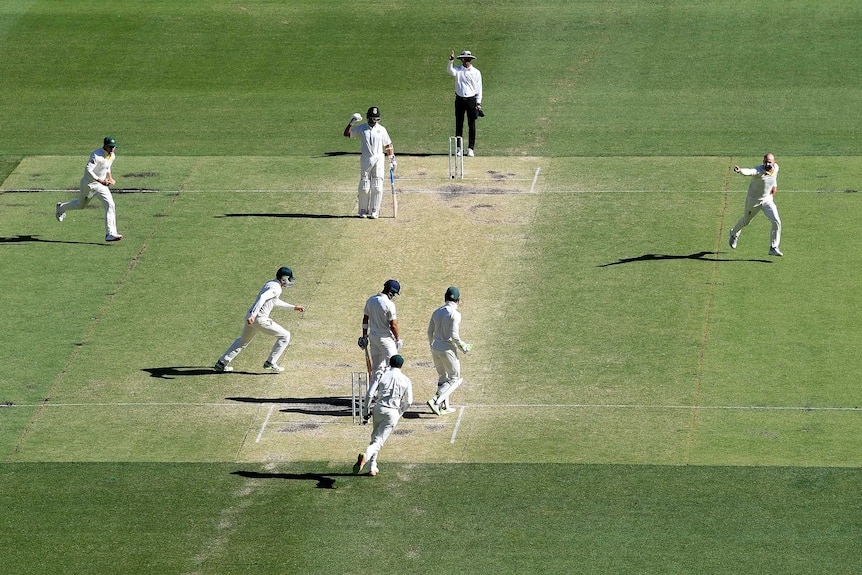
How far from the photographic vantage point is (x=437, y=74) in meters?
45.5

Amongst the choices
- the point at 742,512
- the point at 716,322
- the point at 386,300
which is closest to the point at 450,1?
the point at 716,322

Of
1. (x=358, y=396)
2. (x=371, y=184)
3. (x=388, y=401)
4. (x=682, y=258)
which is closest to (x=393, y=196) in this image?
(x=371, y=184)

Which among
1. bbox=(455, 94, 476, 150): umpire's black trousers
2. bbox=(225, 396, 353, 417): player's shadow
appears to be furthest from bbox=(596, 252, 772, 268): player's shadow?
bbox=(225, 396, 353, 417): player's shadow

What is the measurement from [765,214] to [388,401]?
11454 millimetres

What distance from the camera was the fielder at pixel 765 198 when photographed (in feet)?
105

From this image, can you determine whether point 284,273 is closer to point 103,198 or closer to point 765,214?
point 103,198

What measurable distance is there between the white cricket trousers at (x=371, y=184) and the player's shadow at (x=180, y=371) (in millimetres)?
7578

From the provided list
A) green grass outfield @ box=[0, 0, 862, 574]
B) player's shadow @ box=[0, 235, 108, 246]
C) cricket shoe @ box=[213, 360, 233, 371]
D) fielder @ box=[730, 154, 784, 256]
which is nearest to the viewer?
green grass outfield @ box=[0, 0, 862, 574]

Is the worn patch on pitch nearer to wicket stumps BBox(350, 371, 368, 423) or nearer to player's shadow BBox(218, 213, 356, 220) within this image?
wicket stumps BBox(350, 371, 368, 423)

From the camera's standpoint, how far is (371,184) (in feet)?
116

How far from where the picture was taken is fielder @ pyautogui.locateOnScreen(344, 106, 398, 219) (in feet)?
114

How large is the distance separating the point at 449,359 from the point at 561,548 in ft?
16.2

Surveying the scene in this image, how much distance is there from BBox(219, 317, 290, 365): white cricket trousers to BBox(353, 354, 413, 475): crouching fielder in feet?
13.5

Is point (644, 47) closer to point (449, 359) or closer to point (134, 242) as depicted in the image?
point (134, 242)
